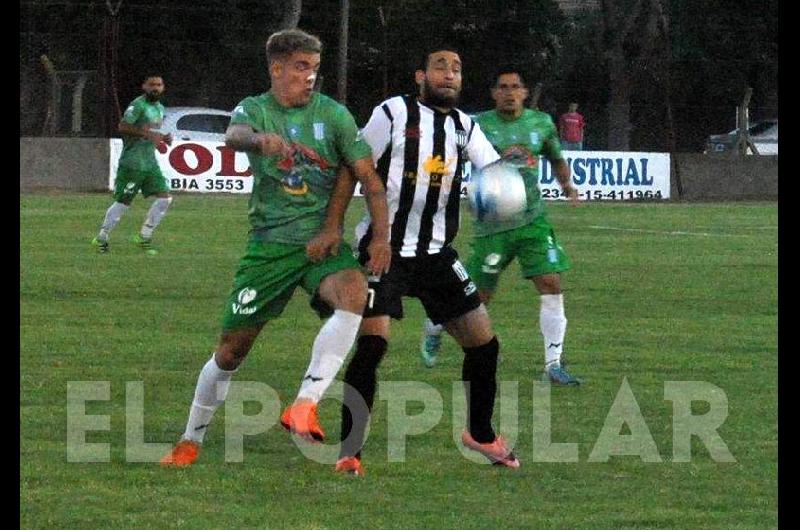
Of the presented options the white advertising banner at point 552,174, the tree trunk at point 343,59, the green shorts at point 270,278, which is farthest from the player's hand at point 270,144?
the tree trunk at point 343,59

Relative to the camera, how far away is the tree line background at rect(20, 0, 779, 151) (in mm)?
40312

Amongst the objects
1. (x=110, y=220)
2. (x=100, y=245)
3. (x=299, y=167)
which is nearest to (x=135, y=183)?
(x=110, y=220)

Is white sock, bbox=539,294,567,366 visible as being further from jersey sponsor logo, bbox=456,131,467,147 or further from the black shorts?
jersey sponsor logo, bbox=456,131,467,147

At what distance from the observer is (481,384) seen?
9.06 m

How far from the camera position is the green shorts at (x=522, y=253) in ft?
40.3

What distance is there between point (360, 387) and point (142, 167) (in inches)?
594

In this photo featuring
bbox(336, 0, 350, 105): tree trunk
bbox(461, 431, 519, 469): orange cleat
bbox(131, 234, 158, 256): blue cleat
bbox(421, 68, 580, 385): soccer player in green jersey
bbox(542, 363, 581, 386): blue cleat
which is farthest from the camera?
bbox(336, 0, 350, 105): tree trunk

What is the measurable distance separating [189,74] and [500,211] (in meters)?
33.8

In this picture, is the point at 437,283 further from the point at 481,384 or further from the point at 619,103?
the point at 619,103

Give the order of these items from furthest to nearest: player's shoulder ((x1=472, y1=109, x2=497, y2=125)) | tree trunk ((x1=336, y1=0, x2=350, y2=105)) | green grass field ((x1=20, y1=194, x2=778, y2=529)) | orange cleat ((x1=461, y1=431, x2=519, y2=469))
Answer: tree trunk ((x1=336, y1=0, x2=350, y2=105)), player's shoulder ((x1=472, y1=109, x2=497, y2=125)), orange cleat ((x1=461, y1=431, x2=519, y2=469)), green grass field ((x1=20, y1=194, x2=778, y2=529))

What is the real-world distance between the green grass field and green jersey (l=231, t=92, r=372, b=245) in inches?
45.0

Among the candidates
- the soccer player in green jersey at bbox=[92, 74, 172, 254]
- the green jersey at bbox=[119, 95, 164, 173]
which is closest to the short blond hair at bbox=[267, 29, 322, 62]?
the soccer player in green jersey at bbox=[92, 74, 172, 254]

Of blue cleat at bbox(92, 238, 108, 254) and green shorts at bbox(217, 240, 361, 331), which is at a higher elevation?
blue cleat at bbox(92, 238, 108, 254)

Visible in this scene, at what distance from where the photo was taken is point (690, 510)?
784cm
